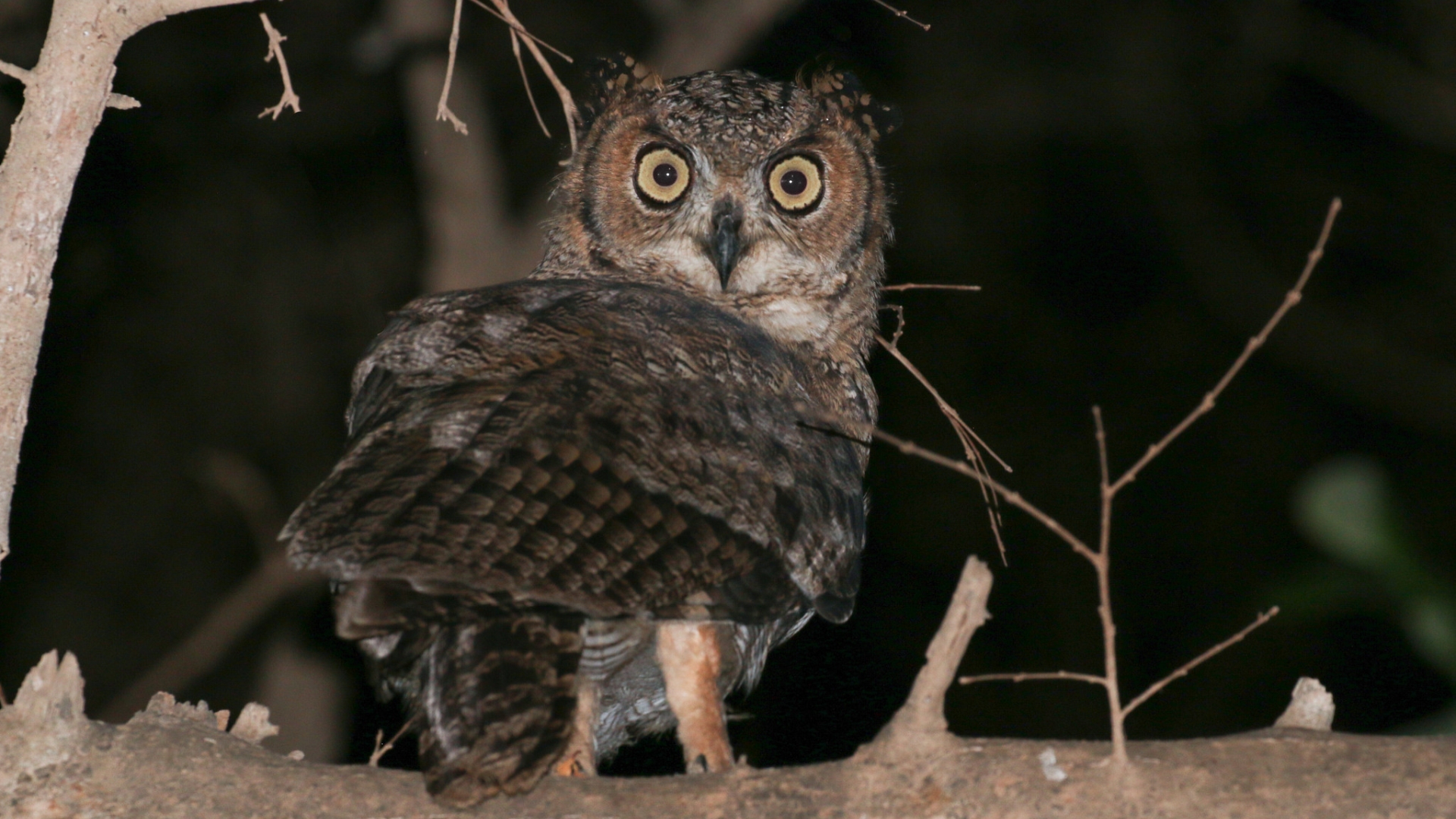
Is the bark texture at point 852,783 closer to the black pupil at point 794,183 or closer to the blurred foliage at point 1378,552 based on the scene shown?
the blurred foliage at point 1378,552

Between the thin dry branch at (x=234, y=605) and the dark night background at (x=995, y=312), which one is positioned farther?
the dark night background at (x=995, y=312)

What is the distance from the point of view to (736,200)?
3.61m

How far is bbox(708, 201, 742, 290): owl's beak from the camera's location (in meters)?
3.54

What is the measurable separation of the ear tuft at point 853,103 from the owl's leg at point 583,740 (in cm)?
185

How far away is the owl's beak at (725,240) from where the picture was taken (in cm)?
354

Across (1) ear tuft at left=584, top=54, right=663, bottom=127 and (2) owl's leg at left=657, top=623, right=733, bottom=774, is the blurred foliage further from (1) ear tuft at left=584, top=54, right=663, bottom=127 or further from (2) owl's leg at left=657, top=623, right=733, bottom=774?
(1) ear tuft at left=584, top=54, right=663, bottom=127

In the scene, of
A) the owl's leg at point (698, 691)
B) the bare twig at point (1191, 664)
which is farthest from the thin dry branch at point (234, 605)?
the bare twig at point (1191, 664)

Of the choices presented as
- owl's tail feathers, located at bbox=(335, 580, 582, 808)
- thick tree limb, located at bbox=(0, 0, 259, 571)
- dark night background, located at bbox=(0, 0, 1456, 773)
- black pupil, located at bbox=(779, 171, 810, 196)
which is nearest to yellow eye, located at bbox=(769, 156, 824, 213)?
black pupil, located at bbox=(779, 171, 810, 196)

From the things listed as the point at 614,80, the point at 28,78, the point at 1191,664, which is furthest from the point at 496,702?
the point at 614,80

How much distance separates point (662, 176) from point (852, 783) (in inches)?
80.7

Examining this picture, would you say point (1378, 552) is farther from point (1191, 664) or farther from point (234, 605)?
point (234, 605)

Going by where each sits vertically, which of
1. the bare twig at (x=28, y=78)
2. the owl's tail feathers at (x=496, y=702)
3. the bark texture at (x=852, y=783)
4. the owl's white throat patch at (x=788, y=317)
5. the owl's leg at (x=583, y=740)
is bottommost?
the owl's leg at (x=583, y=740)

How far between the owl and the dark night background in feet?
9.27

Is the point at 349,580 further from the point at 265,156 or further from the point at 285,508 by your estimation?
the point at 265,156
